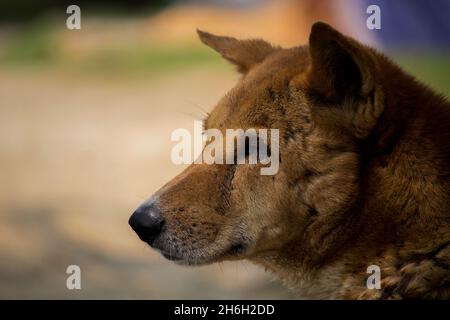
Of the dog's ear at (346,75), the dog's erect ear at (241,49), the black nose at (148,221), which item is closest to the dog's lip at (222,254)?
the black nose at (148,221)

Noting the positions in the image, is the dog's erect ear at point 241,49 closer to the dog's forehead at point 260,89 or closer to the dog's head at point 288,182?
the dog's forehead at point 260,89

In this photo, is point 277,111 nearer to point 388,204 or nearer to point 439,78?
point 388,204

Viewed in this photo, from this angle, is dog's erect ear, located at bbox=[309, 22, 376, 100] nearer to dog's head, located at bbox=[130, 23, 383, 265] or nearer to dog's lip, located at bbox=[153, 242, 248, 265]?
dog's head, located at bbox=[130, 23, 383, 265]

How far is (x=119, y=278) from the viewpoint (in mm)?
8688

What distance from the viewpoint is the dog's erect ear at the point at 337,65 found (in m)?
3.85

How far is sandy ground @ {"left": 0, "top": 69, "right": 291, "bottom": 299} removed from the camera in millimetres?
8453

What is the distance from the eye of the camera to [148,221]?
407 cm

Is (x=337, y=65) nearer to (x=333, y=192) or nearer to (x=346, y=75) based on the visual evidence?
(x=346, y=75)

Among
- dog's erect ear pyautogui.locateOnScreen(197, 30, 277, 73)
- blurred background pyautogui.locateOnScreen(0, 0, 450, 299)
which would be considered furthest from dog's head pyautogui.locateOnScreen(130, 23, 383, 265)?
blurred background pyautogui.locateOnScreen(0, 0, 450, 299)

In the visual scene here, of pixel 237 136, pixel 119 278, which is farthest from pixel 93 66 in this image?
pixel 237 136

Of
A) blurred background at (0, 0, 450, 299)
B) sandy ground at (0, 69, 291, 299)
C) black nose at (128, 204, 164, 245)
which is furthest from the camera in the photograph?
blurred background at (0, 0, 450, 299)

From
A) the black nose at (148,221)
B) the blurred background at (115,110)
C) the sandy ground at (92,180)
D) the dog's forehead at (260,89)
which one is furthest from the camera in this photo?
the blurred background at (115,110)

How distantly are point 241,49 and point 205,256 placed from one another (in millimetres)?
1372

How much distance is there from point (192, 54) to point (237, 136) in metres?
14.2
